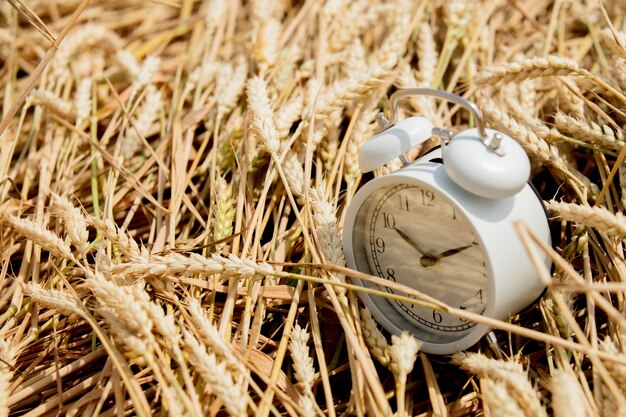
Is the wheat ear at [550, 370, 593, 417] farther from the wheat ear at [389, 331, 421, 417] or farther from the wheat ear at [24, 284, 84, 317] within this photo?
the wheat ear at [24, 284, 84, 317]

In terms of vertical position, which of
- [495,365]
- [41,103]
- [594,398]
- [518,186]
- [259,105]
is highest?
[41,103]

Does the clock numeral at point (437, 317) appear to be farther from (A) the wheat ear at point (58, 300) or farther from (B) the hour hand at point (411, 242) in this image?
(A) the wheat ear at point (58, 300)

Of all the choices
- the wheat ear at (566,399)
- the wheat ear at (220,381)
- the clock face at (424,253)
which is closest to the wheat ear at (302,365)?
the wheat ear at (220,381)

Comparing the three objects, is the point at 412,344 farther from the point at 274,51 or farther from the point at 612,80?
the point at 274,51

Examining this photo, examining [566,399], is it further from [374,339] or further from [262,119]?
[262,119]

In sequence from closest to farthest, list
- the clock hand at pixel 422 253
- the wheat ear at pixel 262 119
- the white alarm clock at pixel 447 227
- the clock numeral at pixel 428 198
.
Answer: the white alarm clock at pixel 447 227
the clock numeral at pixel 428 198
the clock hand at pixel 422 253
the wheat ear at pixel 262 119

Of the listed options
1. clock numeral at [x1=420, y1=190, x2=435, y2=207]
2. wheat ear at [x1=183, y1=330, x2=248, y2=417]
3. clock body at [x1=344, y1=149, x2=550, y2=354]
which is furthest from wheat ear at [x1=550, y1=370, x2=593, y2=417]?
wheat ear at [x1=183, y1=330, x2=248, y2=417]

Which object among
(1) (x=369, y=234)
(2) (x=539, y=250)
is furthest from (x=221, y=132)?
(2) (x=539, y=250)
